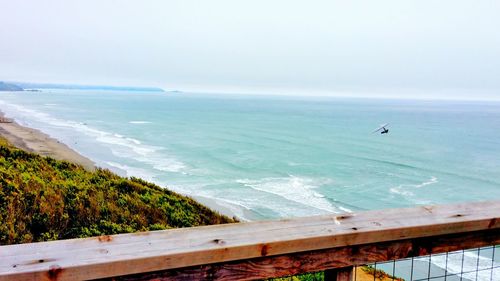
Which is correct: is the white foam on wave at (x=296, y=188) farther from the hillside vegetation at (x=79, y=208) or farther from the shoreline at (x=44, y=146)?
the hillside vegetation at (x=79, y=208)

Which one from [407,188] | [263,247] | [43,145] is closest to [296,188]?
[407,188]

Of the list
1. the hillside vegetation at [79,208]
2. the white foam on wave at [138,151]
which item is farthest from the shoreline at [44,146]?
the hillside vegetation at [79,208]

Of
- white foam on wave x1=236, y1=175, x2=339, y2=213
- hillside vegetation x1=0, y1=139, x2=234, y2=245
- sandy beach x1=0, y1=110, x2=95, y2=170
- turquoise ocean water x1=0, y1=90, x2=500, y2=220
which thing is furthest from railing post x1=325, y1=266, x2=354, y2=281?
sandy beach x1=0, y1=110, x2=95, y2=170

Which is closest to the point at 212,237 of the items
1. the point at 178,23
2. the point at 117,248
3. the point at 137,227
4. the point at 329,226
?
the point at 117,248

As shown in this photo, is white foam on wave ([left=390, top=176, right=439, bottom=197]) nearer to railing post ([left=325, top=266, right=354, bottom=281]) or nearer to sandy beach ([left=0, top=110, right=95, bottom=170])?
sandy beach ([left=0, top=110, right=95, bottom=170])

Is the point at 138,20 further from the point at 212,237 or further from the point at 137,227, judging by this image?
the point at 212,237
